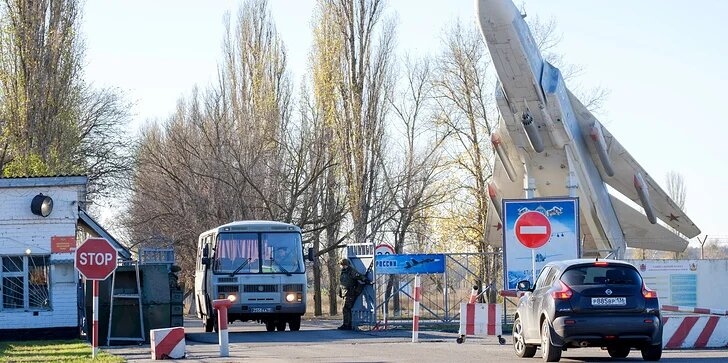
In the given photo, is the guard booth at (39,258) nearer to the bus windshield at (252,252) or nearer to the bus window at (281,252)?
the bus windshield at (252,252)

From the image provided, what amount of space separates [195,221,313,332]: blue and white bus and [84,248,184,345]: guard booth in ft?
7.23

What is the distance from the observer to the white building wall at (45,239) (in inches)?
1104

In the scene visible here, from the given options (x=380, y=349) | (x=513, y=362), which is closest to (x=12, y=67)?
(x=380, y=349)

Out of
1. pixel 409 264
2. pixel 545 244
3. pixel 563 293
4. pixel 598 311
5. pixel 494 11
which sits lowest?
pixel 598 311

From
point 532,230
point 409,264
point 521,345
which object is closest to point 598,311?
point 521,345

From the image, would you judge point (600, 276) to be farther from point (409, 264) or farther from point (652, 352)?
point (409, 264)

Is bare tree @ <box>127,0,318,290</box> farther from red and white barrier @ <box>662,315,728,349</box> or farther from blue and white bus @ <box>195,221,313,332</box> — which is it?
Answer: red and white barrier @ <box>662,315,728,349</box>

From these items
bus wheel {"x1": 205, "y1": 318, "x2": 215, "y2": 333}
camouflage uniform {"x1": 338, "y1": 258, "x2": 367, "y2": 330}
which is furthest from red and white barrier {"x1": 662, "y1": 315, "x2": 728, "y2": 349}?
bus wheel {"x1": 205, "y1": 318, "x2": 215, "y2": 333}

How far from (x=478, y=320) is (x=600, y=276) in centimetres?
547

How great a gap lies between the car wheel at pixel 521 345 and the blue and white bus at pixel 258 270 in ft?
36.4

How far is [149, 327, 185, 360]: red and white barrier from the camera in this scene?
65.2ft

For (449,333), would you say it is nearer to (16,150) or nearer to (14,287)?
(14,287)

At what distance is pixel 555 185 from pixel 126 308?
460 inches

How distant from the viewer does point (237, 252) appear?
2980 centimetres
